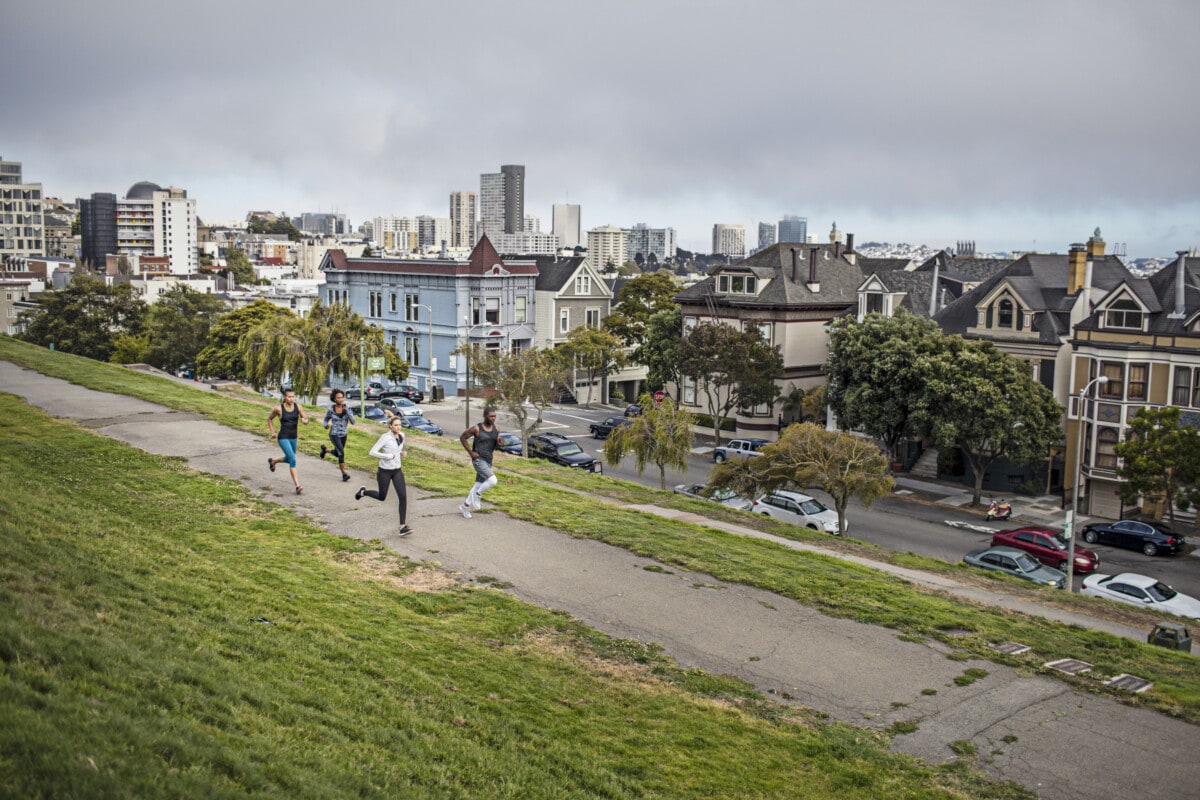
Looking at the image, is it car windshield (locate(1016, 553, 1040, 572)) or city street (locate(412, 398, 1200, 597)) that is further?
city street (locate(412, 398, 1200, 597))

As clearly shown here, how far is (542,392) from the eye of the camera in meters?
43.4

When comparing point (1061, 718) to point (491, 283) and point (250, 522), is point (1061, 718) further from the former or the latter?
point (491, 283)

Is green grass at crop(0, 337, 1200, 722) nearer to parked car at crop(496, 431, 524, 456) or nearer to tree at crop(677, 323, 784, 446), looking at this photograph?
parked car at crop(496, 431, 524, 456)

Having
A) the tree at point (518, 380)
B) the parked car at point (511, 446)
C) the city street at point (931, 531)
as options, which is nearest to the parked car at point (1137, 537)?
the city street at point (931, 531)

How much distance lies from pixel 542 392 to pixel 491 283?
31.8 m

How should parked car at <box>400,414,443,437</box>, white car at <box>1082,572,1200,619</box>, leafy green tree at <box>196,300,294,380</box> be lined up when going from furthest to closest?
leafy green tree at <box>196,300,294,380</box>, parked car at <box>400,414,443,437</box>, white car at <box>1082,572,1200,619</box>

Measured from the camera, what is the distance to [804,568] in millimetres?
17969

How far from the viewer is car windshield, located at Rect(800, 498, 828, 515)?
3424 cm

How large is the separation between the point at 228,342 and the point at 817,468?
2193 inches

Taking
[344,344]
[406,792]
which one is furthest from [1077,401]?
[406,792]

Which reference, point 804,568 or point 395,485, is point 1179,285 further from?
point 395,485

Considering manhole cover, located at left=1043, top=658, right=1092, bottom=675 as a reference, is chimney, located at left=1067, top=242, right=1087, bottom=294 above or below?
above

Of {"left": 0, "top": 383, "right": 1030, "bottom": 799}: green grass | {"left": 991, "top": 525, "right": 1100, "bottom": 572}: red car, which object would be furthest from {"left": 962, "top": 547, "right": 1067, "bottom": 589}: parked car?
{"left": 0, "top": 383, "right": 1030, "bottom": 799}: green grass

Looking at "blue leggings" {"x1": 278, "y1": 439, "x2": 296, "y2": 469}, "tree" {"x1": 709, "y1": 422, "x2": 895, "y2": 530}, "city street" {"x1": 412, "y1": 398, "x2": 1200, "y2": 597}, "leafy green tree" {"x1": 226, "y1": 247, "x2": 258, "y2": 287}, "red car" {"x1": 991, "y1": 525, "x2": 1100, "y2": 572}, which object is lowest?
"city street" {"x1": 412, "y1": 398, "x2": 1200, "y2": 597}
